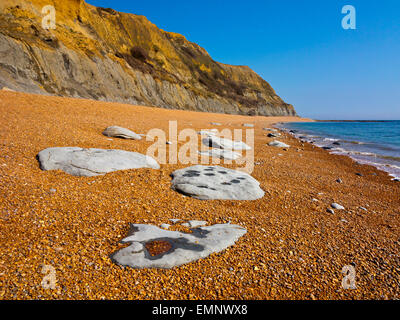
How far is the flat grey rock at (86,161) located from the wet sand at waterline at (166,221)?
0.20m

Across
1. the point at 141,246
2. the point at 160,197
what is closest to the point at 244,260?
the point at 141,246

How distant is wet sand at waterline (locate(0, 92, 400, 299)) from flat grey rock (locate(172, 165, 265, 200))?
19 centimetres

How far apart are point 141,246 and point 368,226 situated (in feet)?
12.2

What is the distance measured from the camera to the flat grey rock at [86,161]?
4.06m

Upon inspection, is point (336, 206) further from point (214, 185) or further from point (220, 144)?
point (220, 144)

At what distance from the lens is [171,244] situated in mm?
2479

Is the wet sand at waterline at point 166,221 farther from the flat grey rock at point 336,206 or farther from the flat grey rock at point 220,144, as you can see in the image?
the flat grey rock at point 220,144

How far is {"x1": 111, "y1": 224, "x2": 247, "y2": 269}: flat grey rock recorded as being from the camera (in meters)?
2.22

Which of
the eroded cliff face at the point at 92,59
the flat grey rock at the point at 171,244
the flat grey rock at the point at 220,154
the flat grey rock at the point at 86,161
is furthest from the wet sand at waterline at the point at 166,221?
the eroded cliff face at the point at 92,59

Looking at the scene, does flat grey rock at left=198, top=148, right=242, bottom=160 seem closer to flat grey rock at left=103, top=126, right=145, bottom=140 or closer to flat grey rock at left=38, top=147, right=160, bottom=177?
flat grey rock at left=103, top=126, right=145, bottom=140

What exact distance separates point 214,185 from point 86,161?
262cm

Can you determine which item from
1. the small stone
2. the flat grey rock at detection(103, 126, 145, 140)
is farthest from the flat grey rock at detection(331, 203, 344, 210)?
the flat grey rock at detection(103, 126, 145, 140)
